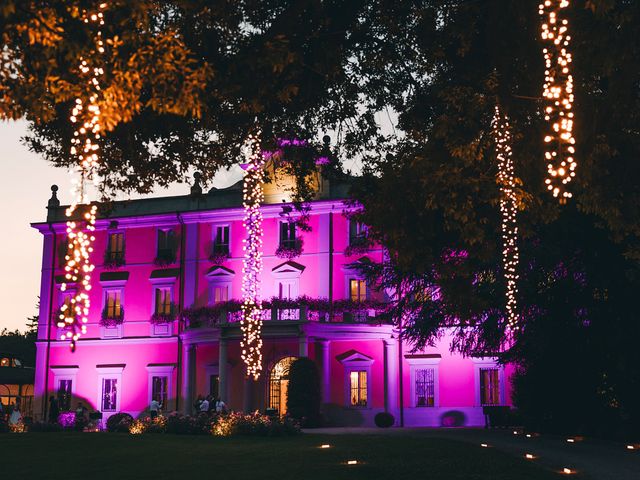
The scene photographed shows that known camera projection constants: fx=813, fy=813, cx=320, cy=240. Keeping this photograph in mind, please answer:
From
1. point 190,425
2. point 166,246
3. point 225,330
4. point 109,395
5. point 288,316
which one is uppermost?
point 166,246

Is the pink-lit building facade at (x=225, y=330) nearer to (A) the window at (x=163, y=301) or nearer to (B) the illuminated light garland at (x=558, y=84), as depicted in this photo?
(A) the window at (x=163, y=301)

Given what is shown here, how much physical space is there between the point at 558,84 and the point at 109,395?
34920mm

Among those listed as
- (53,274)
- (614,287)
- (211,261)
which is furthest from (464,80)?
(53,274)

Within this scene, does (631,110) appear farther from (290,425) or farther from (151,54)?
(290,425)

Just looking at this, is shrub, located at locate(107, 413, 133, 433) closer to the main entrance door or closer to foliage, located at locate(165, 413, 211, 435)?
foliage, located at locate(165, 413, 211, 435)

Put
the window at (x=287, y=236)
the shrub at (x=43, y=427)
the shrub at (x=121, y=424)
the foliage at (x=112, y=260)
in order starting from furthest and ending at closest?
the foliage at (x=112, y=260) → the window at (x=287, y=236) → the shrub at (x=121, y=424) → the shrub at (x=43, y=427)

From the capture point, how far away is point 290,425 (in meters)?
25.4

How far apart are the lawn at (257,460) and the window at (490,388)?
→ 15.8 metres

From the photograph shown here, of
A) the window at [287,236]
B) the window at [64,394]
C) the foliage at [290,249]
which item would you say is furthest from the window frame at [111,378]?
the window at [287,236]

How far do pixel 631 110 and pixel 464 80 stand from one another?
260 cm

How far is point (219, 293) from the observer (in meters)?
40.9

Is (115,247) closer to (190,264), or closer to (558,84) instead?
(190,264)

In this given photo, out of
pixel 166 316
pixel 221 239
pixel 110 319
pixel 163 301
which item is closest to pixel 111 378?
pixel 110 319

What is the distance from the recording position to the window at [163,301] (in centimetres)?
4153
